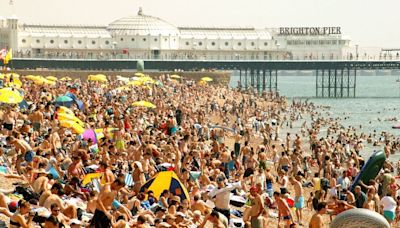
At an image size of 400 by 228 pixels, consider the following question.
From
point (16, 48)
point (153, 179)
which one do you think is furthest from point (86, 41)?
point (153, 179)

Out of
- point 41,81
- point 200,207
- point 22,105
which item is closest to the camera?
point 200,207

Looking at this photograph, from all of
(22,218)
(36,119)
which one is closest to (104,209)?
(22,218)

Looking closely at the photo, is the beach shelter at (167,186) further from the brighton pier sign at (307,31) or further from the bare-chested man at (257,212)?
the brighton pier sign at (307,31)

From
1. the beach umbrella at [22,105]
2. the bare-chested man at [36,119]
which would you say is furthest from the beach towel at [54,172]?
the beach umbrella at [22,105]

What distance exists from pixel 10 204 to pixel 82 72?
6017 cm

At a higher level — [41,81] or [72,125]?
[72,125]

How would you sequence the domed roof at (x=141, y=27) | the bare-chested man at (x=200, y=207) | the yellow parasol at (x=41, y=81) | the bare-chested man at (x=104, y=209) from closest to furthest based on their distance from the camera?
the bare-chested man at (x=104, y=209) → the bare-chested man at (x=200, y=207) → the yellow parasol at (x=41, y=81) → the domed roof at (x=141, y=27)

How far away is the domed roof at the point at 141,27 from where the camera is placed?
104 meters

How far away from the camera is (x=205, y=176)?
2036cm

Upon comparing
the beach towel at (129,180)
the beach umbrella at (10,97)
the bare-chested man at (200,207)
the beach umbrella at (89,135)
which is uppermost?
the beach umbrella at (10,97)

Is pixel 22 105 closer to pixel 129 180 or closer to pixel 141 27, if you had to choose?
pixel 129 180

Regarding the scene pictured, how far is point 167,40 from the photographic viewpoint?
4094 inches

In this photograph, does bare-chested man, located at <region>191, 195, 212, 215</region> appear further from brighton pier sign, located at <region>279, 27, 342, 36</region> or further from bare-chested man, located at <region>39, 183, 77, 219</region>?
brighton pier sign, located at <region>279, 27, 342, 36</region>

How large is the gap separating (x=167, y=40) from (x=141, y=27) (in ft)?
10.5
